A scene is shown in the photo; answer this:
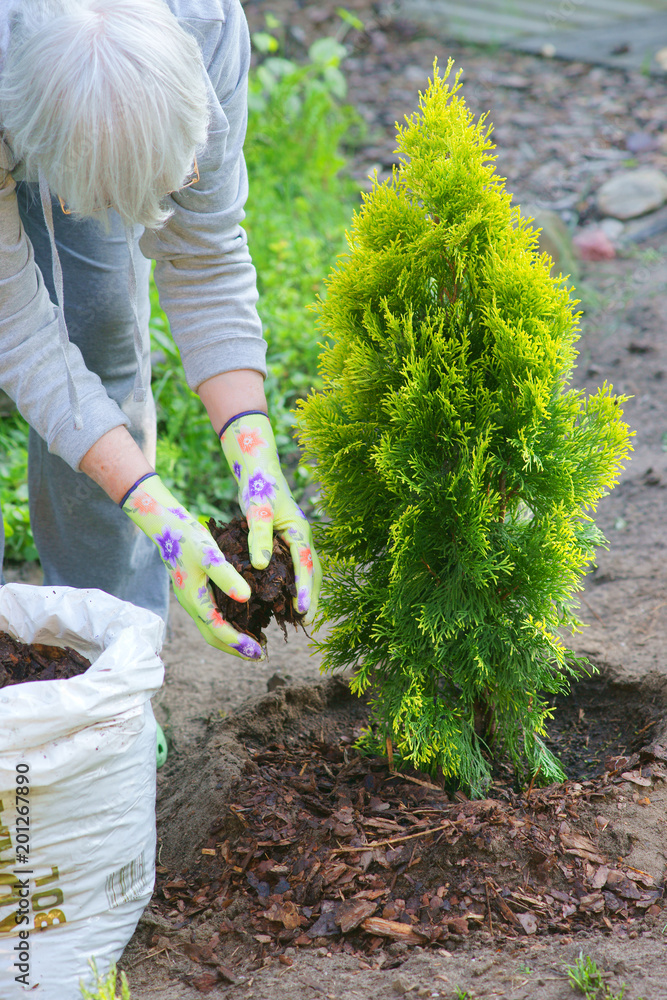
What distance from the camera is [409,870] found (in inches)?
84.5

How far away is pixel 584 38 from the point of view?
10438 millimetres

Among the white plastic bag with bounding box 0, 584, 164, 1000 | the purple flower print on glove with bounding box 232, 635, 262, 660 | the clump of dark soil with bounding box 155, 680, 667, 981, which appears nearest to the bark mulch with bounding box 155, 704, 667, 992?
the clump of dark soil with bounding box 155, 680, 667, 981

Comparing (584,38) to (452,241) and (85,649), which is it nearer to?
(452,241)

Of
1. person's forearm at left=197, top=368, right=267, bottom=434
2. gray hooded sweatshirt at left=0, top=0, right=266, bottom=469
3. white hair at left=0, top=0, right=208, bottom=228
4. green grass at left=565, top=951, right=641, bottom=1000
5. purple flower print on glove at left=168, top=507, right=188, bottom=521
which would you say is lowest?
green grass at left=565, top=951, right=641, bottom=1000

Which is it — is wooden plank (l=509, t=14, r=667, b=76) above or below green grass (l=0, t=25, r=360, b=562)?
above

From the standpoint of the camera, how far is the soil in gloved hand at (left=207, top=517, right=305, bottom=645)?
7.14 feet

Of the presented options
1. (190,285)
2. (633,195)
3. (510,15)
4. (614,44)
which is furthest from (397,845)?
(510,15)

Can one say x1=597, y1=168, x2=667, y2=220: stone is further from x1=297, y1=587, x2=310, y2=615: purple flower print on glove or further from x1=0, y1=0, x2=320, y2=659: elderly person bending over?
x1=297, y1=587, x2=310, y2=615: purple flower print on glove

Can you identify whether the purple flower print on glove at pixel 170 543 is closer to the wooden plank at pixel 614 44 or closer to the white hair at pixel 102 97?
the white hair at pixel 102 97

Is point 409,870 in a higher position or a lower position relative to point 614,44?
lower

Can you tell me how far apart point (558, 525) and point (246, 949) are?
1324 millimetres

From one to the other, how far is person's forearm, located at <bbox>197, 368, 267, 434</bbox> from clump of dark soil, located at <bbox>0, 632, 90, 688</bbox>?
31.0 inches

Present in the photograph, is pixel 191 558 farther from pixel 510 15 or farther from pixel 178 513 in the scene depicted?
pixel 510 15

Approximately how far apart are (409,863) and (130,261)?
1.83m
